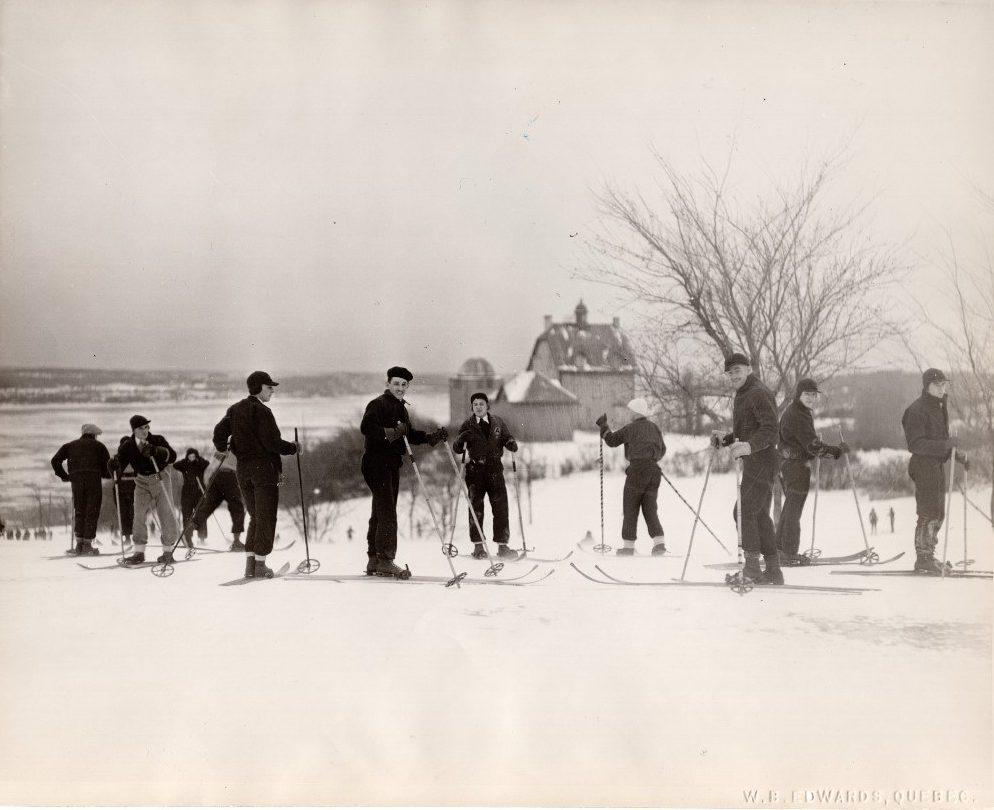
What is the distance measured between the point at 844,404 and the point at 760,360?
0.63 m

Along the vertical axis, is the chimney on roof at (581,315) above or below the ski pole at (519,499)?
above

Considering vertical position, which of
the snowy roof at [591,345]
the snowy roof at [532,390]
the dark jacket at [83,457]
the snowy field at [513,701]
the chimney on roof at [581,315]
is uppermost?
the chimney on roof at [581,315]

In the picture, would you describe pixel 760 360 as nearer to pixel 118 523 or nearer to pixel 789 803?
pixel 789 803

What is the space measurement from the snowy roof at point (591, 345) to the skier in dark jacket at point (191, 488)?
232 centimetres

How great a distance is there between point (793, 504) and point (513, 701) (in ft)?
6.94

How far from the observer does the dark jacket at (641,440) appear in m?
4.83

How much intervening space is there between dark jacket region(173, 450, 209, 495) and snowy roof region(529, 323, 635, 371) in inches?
91.3

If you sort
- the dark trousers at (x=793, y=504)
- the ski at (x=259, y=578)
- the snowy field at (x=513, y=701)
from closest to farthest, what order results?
1. the snowy field at (x=513, y=701)
2. the ski at (x=259, y=578)
3. the dark trousers at (x=793, y=504)

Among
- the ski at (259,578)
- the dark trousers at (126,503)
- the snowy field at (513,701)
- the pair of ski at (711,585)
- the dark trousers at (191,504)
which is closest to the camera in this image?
the snowy field at (513,701)

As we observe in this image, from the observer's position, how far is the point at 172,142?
15.6ft

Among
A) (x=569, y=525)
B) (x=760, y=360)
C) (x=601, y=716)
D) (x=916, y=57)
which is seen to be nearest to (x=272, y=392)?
(x=569, y=525)

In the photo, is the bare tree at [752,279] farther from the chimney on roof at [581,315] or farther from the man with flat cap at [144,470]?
the man with flat cap at [144,470]

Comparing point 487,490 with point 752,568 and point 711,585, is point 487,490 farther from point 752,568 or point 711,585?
point 752,568

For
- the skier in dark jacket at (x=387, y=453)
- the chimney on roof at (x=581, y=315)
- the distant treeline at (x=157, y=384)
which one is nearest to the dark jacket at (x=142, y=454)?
the distant treeline at (x=157, y=384)
